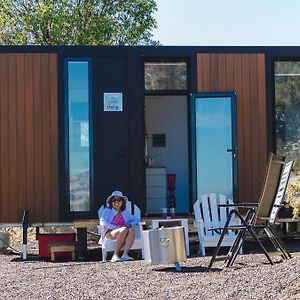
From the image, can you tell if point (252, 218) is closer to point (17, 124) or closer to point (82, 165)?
point (82, 165)

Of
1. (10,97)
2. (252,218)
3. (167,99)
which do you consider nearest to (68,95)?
(10,97)

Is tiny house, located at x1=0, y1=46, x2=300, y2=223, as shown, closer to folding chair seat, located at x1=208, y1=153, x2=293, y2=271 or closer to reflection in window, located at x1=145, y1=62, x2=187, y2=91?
reflection in window, located at x1=145, y1=62, x2=187, y2=91

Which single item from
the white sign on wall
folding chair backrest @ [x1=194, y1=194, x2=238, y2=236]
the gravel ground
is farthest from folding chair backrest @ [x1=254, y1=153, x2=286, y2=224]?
the white sign on wall

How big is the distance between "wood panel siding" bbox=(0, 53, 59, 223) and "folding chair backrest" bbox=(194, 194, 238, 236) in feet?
6.06

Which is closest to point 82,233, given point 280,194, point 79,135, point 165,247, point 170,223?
point 170,223

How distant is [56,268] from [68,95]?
2512 mm

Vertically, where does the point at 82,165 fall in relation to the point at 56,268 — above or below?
above

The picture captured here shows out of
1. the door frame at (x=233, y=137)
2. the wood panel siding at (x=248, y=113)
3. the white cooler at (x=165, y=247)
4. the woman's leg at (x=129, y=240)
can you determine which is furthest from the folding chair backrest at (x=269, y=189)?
the wood panel siding at (x=248, y=113)

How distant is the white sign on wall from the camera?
9422 millimetres

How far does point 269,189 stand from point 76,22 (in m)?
14.3

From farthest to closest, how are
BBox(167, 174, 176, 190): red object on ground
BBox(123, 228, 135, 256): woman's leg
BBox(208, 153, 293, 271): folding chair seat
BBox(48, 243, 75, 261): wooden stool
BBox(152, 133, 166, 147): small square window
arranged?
BBox(152, 133, 166, 147): small square window → BBox(167, 174, 176, 190): red object on ground → BBox(48, 243, 75, 261): wooden stool → BBox(123, 228, 135, 256): woman's leg → BBox(208, 153, 293, 271): folding chair seat

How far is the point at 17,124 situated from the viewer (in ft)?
30.9

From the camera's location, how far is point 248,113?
31.9ft

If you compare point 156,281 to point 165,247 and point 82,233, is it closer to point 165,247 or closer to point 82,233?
point 165,247
